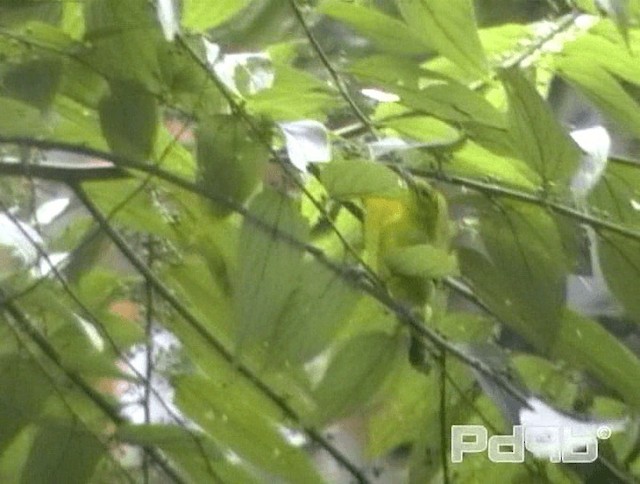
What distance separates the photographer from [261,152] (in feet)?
1.25

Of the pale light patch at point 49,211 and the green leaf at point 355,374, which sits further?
the pale light patch at point 49,211

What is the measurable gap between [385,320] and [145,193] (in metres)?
0.10

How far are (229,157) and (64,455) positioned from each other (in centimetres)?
14

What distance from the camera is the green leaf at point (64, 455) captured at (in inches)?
16.7

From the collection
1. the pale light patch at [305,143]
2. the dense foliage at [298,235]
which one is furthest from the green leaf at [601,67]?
the pale light patch at [305,143]

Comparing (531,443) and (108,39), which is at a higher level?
(108,39)

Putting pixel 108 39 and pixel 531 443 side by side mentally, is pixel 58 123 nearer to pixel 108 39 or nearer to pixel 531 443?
pixel 108 39

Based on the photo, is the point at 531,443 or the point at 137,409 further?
the point at 137,409

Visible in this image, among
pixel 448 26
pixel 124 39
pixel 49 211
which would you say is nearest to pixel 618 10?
pixel 448 26

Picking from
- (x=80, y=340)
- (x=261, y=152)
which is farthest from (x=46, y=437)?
(x=261, y=152)

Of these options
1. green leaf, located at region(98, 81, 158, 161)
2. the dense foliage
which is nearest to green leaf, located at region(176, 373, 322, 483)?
the dense foliage

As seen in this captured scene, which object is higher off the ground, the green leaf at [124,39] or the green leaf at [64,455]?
the green leaf at [124,39]

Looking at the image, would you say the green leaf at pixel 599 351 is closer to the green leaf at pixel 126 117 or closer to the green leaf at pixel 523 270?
the green leaf at pixel 523 270

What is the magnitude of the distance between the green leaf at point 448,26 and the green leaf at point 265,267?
0.24ft
